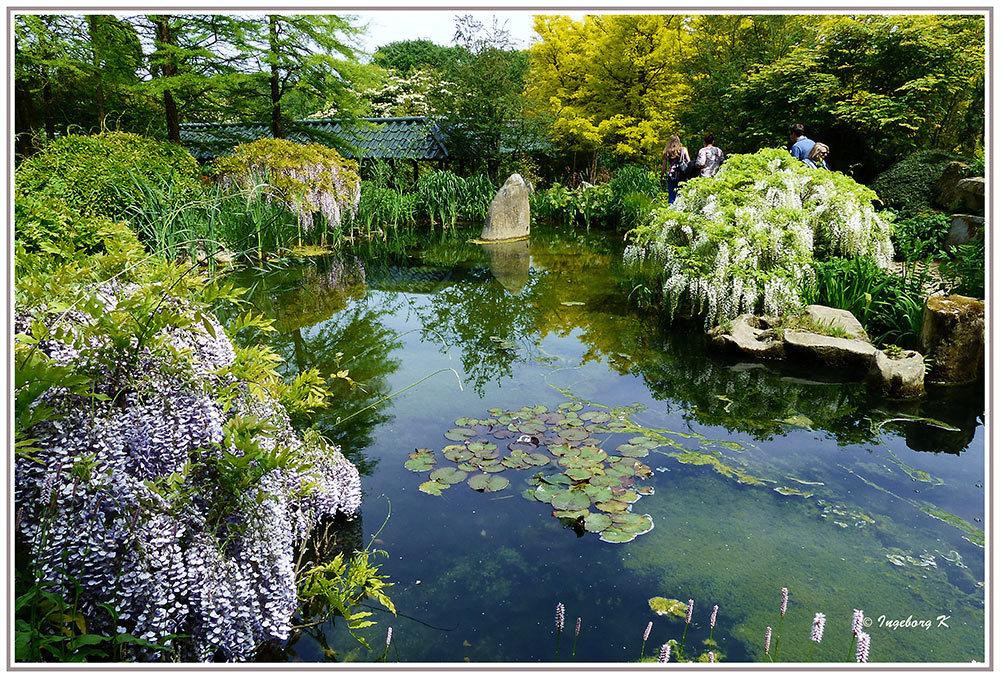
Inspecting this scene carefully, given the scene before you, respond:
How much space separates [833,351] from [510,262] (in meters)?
5.18

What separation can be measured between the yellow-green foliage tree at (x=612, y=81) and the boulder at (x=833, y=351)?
497 inches

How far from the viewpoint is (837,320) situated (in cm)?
507

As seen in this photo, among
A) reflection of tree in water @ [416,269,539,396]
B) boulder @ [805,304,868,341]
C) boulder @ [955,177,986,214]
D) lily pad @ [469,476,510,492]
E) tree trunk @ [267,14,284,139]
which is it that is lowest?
lily pad @ [469,476,510,492]

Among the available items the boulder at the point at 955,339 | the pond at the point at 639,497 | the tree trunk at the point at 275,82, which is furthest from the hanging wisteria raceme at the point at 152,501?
the tree trunk at the point at 275,82

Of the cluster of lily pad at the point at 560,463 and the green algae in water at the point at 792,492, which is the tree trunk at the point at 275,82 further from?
the green algae in water at the point at 792,492

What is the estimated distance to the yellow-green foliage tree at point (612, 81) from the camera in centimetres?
1698

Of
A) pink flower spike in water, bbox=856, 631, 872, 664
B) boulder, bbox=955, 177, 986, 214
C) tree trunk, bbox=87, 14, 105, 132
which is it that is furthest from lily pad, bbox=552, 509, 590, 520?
tree trunk, bbox=87, 14, 105, 132

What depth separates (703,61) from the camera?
16.3 m

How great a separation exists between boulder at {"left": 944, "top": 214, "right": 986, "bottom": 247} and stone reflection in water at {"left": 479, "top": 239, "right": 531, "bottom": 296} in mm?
5004

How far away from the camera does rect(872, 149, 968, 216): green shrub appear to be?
8.98 m

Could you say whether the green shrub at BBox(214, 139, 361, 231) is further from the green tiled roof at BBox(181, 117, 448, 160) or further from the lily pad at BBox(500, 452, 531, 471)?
the lily pad at BBox(500, 452, 531, 471)

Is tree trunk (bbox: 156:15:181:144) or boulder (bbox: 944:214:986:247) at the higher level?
tree trunk (bbox: 156:15:181:144)

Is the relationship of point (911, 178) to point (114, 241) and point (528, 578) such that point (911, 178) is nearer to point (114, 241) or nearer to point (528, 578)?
point (528, 578)

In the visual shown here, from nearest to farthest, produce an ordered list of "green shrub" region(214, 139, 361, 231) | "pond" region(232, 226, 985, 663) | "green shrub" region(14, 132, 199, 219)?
"pond" region(232, 226, 985, 663), "green shrub" region(14, 132, 199, 219), "green shrub" region(214, 139, 361, 231)
